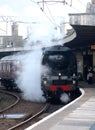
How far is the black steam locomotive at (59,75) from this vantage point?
24.2 metres

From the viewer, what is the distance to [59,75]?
2431cm

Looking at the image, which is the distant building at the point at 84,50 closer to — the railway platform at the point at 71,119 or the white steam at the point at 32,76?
the white steam at the point at 32,76

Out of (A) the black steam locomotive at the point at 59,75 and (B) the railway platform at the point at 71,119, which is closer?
(B) the railway platform at the point at 71,119

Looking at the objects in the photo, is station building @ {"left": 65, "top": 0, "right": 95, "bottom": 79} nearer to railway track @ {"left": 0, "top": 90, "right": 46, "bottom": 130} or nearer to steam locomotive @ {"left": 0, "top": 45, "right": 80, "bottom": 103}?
steam locomotive @ {"left": 0, "top": 45, "right": 80, "bottom": 103}

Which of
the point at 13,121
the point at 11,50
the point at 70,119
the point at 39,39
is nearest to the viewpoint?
the point at 70,119

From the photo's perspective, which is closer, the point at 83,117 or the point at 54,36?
the point at 83,117

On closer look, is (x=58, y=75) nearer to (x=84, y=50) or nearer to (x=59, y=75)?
(x=59, y=75)

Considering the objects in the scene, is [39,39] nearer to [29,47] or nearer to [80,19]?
[29,47]

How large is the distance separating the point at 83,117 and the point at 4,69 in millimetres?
25447

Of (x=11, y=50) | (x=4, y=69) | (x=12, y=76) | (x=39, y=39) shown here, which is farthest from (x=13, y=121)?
(x=11, y=50)

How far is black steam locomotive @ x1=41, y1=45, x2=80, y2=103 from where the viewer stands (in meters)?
24.2

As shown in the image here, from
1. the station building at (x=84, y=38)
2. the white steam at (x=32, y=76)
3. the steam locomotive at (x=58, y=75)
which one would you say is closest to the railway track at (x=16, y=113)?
the steam locomotive at (x=58, y=75)

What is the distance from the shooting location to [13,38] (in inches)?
4043

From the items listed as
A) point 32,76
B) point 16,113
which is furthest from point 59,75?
point 16,113
